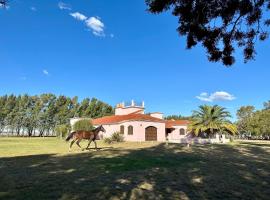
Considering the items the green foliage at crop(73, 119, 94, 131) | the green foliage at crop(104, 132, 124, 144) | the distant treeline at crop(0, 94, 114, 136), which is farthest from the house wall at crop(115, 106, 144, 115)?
the distant treeline at crop(0, 94, 114, 136)

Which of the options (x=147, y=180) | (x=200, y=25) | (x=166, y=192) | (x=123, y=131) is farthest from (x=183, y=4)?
(x=123, y=131)

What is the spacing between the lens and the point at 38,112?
82500 millimetres

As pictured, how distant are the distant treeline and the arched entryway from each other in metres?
43.0

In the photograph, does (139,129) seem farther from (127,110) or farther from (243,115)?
(243,115)

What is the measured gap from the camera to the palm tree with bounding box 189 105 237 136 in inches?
1658

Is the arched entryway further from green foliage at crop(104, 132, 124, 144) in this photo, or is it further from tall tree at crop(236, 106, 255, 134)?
Result: tall tree at crop(236, 106, 255, 134)

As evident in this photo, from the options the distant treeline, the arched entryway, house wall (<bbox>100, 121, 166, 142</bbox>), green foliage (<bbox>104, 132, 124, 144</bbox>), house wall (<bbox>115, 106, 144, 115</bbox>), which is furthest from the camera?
the distant treeline

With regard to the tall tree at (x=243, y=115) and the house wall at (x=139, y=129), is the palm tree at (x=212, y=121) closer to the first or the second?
the house wall at (x=139, y=129)

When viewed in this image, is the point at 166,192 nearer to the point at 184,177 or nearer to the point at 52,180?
the point at 184,177

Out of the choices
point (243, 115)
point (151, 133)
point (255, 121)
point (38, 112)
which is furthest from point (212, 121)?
point (243, 115)

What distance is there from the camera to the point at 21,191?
7.84 m

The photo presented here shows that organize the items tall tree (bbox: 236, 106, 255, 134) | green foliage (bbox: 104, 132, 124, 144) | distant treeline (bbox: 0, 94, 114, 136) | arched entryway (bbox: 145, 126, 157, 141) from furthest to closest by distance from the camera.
A: tall tree (bbox: 236, 106, 255, 134)
distant treeline (bbox: 0, 94, 114, 136)
arched entryway (bbox: 145, 126, 157, 141)
green foliage (bbox: 104, 132, 124, 144)

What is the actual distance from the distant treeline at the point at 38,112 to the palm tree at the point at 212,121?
45927mm

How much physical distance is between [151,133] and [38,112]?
50760 millimetres
